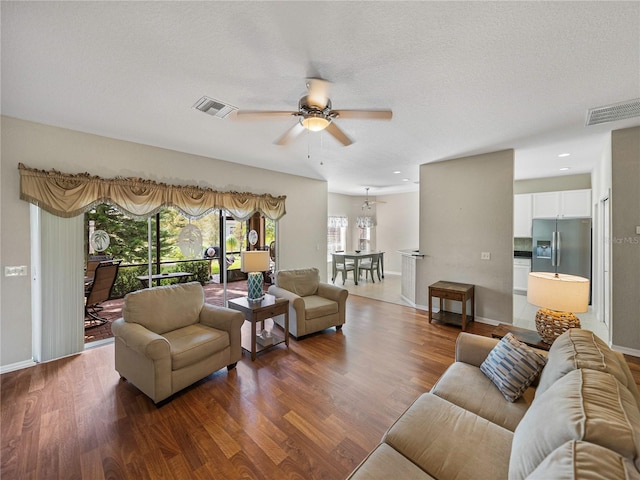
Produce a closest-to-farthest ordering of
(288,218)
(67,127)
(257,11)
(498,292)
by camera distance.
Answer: (257,11) < (67,127) < (498,292) < (288,218)

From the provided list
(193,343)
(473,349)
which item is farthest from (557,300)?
(193,343)

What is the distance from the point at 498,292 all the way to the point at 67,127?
6198 millimetres

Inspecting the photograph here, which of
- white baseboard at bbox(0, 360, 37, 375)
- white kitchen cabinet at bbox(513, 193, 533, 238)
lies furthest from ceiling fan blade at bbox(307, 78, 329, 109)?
white kitchen cabinet at bbox(513, 193, 533, 238)

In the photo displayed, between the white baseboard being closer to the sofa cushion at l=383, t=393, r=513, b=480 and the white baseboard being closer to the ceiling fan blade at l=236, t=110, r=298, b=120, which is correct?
the ceiling fan blade at l=236, t=110, r=298, b=120

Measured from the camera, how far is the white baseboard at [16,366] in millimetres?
2748

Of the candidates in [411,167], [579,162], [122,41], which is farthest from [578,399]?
[579,162]

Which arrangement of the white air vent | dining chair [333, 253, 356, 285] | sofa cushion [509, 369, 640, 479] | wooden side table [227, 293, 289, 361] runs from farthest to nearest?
1. dining chair [333, 253, 356, 285]
2. wooden side table [227, 293, 289, 361]
3. the white air vent
4. sofa cushion [509, 369, 640, 479]

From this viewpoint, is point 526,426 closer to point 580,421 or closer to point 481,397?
point 580,421

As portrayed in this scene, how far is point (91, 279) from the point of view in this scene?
12.0ft

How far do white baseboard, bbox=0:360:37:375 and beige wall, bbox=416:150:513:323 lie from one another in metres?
5.47

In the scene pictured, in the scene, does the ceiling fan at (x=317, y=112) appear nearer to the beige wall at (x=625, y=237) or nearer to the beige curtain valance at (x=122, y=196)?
the beige curtain valance at (x=122, y=196)

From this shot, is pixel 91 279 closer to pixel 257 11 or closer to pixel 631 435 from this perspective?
pixel 257 11

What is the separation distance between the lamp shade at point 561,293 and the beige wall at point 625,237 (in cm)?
169

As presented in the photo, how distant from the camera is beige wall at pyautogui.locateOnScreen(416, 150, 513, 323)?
4012 mm
